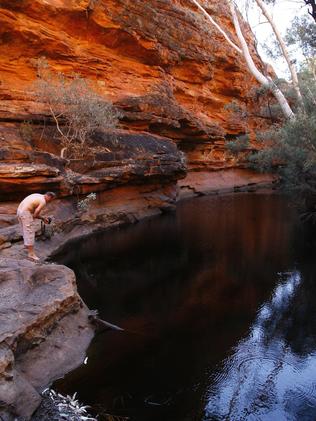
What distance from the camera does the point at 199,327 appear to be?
7137 millimetres

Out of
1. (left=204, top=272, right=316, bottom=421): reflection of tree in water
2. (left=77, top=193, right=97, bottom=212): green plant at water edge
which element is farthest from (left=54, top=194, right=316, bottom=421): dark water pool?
(left=77, top=193, right=97, bottom=212): green plant at water edge

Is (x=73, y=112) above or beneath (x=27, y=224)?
above

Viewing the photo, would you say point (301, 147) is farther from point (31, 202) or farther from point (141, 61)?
point (141, 61)

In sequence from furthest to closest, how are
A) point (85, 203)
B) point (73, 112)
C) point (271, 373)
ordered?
point (73, 112), point (85, 203), point (271, 373)

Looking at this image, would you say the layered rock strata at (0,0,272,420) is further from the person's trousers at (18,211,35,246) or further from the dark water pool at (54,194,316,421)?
the dark water pool at (54,194,316,421)

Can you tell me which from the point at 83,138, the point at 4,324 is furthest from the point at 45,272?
the point at 83,138

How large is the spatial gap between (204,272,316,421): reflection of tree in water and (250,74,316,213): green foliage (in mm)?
7990

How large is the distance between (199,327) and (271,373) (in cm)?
168

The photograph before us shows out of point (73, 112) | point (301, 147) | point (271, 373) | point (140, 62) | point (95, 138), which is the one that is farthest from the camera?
point (140, 62)

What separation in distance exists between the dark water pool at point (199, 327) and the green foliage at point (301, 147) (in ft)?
8.62

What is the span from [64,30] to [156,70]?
632cm

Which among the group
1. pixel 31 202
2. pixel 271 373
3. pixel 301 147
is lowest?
pixel 271 373

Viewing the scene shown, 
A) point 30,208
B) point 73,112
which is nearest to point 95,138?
point 73,112

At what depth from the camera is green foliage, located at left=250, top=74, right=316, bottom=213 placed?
14320 mm
